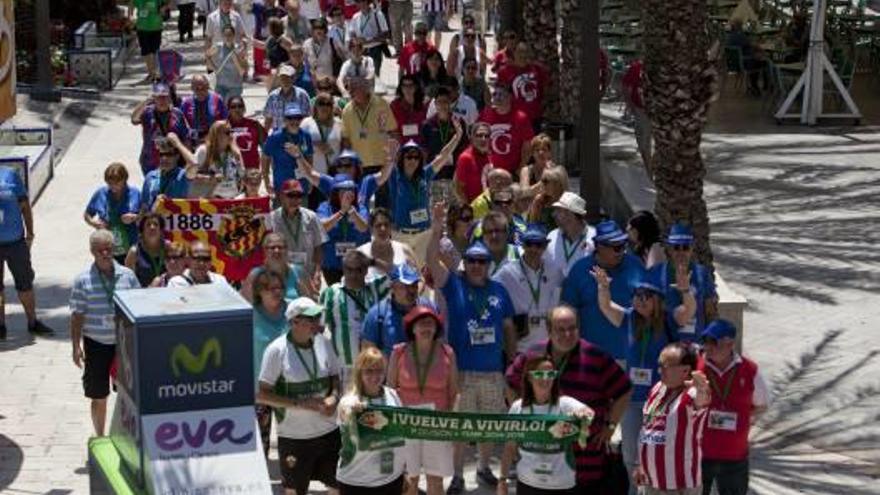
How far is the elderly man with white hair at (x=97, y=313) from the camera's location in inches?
511

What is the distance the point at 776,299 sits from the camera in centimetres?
1722

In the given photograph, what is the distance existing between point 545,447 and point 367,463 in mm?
982

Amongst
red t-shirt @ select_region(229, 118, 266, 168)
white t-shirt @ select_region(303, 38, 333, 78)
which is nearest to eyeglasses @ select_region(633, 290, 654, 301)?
red t-shirt @ select_region(229, 118, 266, 168)

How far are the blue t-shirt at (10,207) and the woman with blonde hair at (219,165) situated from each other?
4.69ft

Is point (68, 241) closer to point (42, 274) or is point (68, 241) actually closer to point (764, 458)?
point (42, 274)

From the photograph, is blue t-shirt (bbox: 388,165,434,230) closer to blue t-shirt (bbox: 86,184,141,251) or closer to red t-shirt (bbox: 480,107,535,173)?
blue t-shirt (bbox: 86,184,141,251)

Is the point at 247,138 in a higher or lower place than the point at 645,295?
higher

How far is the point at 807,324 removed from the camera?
645 inches

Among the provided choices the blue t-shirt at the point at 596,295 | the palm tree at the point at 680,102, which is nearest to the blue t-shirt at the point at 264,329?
the blue t-shirt at the point at 596,295

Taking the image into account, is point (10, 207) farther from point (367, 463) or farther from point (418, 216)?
point (367, 463)

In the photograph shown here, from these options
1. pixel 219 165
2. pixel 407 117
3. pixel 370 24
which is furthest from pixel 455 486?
pixel 370 24

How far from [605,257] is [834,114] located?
1498cm

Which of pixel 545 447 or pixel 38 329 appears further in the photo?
pixel 38 329

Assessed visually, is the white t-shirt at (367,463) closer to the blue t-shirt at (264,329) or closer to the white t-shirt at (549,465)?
the white t-shirt at (549,465)
